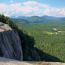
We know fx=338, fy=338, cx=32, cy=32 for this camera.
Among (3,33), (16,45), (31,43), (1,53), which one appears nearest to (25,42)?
(31,43)

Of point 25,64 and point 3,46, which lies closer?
point 25,64

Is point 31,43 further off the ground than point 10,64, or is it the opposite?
point 10,64

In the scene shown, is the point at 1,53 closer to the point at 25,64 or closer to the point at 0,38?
the point at 0,38

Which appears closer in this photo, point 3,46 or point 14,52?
point 3,46

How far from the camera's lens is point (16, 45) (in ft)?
102

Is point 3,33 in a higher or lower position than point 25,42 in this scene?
higher

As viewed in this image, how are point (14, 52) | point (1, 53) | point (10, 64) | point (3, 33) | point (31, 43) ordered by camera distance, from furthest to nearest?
point (31, 43) < point (14, 52) < point (3, 33) < point (1, 53) < point (10, 64)

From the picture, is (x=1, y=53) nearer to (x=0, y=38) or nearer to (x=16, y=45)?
(x=0, y=38)

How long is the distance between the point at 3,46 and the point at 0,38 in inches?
39.1

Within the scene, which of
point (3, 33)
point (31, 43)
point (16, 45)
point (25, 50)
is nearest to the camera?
point (3, 33)

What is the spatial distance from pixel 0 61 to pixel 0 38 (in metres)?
10.1

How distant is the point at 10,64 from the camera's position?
50.3 ft

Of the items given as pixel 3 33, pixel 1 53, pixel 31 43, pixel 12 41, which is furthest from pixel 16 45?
pixel 31 43

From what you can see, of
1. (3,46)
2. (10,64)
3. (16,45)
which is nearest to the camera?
(10,64)
